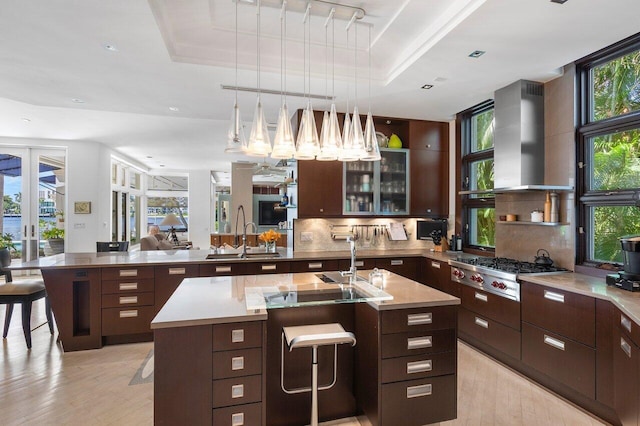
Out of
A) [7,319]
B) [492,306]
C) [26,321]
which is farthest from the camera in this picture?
[7,319]

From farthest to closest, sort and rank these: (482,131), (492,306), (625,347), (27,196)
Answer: (27,196)
(482,131)
(492,306)
(625,347)

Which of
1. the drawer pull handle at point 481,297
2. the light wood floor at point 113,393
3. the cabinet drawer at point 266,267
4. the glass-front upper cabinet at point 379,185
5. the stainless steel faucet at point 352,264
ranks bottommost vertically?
the light wood floor at point 113,393

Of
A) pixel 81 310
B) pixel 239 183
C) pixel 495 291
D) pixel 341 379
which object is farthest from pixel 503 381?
pixel 239 183

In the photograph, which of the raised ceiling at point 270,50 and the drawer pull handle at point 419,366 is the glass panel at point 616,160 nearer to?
the raised ceiling at point 270,50

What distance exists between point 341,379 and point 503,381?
5.11 ft

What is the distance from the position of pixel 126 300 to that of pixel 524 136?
4.36 m

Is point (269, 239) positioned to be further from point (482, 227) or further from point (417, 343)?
point (482, 227)

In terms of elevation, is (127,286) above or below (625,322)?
below

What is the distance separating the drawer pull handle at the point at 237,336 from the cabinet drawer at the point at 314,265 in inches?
85.2

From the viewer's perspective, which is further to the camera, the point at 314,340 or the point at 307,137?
the point at 307,137

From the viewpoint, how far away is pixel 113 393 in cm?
269

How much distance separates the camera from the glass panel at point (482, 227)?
4270 millimetres

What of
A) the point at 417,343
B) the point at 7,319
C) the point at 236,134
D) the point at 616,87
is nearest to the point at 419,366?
the point at 417,343

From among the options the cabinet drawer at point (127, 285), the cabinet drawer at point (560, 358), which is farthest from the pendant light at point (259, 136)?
the cabinet drawer at point (560, 358)
